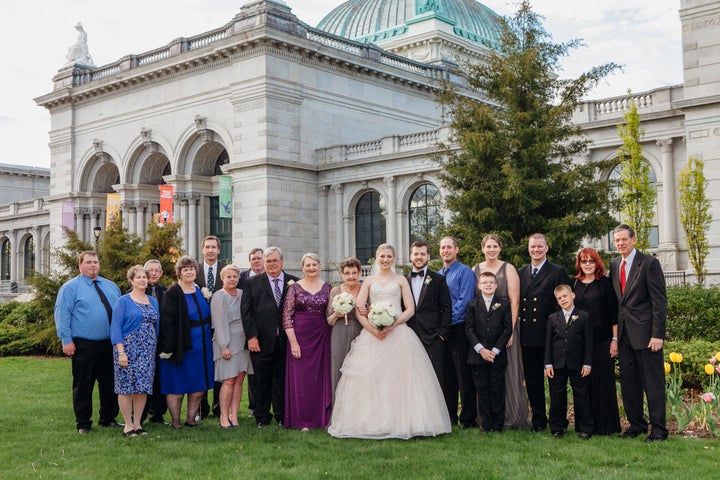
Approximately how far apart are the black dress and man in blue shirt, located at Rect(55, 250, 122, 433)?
6.10 m

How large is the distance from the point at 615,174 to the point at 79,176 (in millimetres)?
29802

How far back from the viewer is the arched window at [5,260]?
2539 inches

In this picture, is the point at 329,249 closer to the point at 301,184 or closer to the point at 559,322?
the point at 301,184

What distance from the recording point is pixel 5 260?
65438 millimetres

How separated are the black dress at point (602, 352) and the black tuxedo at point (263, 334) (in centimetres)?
393

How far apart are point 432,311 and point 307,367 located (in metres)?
1.81

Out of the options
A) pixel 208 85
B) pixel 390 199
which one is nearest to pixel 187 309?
pixel 390 199

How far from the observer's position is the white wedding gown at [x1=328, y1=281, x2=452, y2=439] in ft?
30.9

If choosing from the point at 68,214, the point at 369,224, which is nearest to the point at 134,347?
the point at 369,224

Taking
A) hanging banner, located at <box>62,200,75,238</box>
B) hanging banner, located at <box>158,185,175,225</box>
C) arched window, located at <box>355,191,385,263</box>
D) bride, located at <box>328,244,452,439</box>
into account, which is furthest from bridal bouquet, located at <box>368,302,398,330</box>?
hanging banner, located at <box>62,200,75,238</box>

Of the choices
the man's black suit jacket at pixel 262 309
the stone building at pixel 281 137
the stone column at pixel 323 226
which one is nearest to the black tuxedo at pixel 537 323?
the man's black suit jacket at pixel 262 309

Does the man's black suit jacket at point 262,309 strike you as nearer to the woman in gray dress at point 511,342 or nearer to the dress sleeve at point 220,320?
the dress sleeve at point 220,320

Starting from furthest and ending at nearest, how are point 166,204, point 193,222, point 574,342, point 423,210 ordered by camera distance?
point 193,222 → point 166,204 → point 423,210 → point 574,342

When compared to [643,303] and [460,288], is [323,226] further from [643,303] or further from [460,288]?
[643,303]
